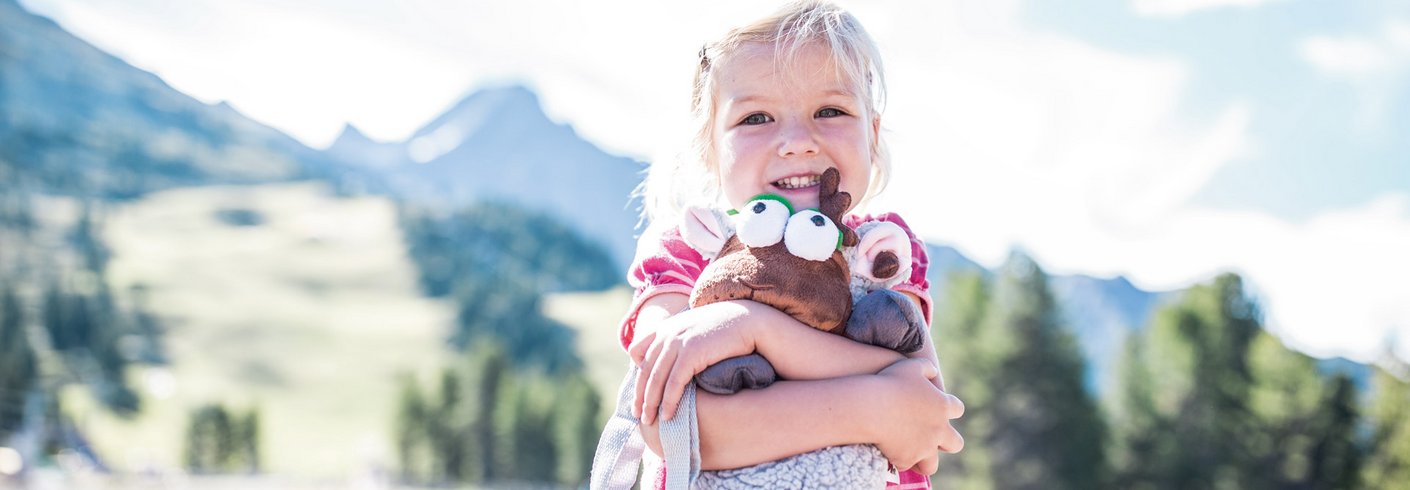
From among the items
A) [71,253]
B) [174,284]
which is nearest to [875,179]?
[174,284]

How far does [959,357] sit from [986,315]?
2084 mm

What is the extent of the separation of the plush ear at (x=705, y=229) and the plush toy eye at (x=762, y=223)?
0.09m

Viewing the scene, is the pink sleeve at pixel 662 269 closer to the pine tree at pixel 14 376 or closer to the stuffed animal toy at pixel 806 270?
the stuffed animal toy at pixel 806 270

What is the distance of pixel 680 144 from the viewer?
2.87 m

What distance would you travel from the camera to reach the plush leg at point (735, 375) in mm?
2201

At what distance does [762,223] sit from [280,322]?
15038 centimetres

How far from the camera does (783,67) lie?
2.51m

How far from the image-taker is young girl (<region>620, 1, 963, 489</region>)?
2.19m

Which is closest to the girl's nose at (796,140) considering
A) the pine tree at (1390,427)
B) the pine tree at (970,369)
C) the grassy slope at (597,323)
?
the pine tree at (970,369)

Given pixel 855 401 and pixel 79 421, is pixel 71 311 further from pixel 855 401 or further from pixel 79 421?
pixel 855 401

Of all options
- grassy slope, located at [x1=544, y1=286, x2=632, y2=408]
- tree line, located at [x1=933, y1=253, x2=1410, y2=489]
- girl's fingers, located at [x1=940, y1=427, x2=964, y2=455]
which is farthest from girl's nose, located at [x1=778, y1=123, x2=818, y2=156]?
grassy slope, located at [x1=544, y1=286, x2=632, y2=408]

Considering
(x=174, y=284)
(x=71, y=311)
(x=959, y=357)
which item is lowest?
(x=959, y=357)

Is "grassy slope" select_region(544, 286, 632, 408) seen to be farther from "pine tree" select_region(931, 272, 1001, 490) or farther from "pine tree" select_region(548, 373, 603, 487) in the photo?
"pine tree" select_region(931, 272, 1001, 490)

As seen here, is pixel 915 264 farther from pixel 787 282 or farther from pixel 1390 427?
pixel 1390 427
